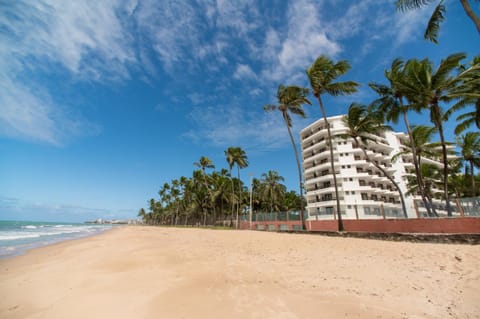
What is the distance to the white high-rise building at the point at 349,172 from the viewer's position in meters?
36.7

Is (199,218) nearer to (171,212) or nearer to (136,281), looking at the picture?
(171,212)

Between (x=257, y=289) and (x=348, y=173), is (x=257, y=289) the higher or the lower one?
the lower one

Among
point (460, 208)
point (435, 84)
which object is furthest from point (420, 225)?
point (435, 84)

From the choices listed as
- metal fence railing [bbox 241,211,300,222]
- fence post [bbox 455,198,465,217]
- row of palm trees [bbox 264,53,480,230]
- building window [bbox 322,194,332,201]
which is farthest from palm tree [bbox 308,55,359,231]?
building window [bbox 322,194,332,201]

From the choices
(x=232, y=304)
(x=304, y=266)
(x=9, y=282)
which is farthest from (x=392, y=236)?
(x=9, y=282)

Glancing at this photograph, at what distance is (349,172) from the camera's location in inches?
1479

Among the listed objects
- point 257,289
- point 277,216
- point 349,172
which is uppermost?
point 349,172

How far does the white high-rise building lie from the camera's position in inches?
1443

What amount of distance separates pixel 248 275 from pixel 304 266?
6.29 ft

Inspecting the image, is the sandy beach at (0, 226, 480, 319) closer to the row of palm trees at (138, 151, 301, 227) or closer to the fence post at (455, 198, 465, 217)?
the fence post at (455, 198, 465, 217)

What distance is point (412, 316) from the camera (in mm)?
3080

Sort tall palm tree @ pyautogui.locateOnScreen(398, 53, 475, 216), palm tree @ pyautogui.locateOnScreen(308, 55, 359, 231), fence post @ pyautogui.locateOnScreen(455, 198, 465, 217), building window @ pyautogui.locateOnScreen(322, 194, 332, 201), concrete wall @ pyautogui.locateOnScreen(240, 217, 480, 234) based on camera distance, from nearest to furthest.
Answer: concrete wall @ pyautogui.locateOnScreen(240, 217, 480, 234) < fence post @ pyautogui.locateOnScreen(455, 198, 465, 217) < tall palm tree @ pyautogui.locateOnScreen(398, 53, 475, 216) < palm tree @ pyautogui.locateOnScreen(308, 55, 359, 231) < building window @ pyautogui.locateOnScreen(322, 194, 332, 201)

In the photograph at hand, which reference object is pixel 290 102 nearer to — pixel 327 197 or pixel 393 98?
pixel 393 98

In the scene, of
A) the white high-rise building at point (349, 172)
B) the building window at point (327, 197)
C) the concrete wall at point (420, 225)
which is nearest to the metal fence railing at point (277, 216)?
the white high-rise building at point (349, 172)
